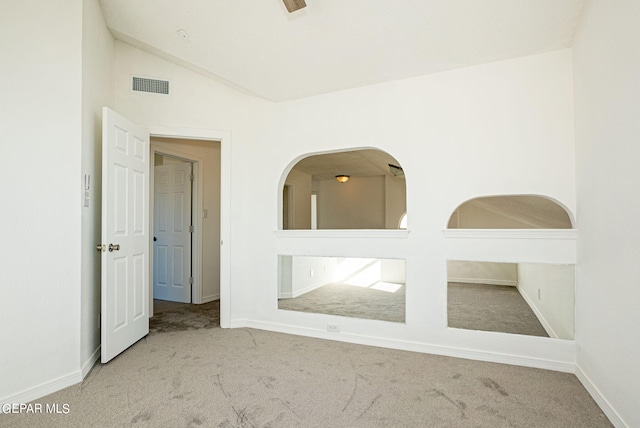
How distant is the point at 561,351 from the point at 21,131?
3963 mm

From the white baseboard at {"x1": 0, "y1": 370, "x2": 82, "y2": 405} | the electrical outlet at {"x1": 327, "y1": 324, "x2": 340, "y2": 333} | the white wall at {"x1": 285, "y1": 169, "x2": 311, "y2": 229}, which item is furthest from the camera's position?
the white wall at {"x1": 285, "y1": 169, "x2": 311, "y2": 229}

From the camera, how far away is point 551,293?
270 centimetres

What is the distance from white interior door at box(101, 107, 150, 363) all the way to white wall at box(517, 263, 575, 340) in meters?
3.29

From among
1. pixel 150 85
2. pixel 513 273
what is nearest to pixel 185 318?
pixel 150 85

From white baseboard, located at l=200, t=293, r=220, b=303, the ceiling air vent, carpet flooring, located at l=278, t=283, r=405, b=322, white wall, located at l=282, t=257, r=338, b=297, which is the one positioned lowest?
white baseboard, located at l=200, t=293, r=220, b=303

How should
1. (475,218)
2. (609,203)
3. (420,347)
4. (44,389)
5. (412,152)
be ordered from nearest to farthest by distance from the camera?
(609,203), (44,389), (420,347), (412,152), (475,218)

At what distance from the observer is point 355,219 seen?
859cm

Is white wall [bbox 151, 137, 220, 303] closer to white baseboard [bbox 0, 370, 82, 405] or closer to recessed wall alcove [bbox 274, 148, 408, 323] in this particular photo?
recessed wall alcove [bbox 274, 148, 408, 323]

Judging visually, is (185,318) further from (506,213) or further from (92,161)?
(506,213)

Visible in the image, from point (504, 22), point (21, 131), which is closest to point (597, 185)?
point (504, 22)

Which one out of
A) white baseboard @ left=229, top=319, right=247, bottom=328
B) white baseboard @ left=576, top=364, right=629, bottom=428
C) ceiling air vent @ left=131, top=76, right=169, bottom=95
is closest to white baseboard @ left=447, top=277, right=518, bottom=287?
white baseboard @ left=576, top=364, right=629, bottom=428

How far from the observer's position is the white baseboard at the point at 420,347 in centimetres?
245

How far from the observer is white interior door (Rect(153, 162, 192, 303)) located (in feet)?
15.5

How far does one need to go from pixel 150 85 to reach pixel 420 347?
3.56 metres
